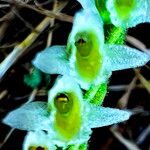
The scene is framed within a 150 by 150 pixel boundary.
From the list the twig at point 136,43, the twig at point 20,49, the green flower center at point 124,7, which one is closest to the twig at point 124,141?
the twig at point 136,43

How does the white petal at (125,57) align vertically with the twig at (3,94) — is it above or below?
above

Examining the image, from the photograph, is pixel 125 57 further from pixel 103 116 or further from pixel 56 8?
pixel 56 8

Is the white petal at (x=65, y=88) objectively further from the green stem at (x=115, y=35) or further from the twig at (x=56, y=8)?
the twig at (x=56, y=8)

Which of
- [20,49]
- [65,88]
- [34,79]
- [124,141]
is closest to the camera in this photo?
[65,88]

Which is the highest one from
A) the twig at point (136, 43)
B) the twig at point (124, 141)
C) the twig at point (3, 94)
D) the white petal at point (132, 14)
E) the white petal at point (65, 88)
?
the twig at point (136, 43)

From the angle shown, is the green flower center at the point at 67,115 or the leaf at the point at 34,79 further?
the leaf at the point at 34,79

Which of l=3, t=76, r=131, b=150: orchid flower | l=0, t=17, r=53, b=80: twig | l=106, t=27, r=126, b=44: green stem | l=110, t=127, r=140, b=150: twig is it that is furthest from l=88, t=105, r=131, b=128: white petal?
l=110, t=127, r=140, b=150: twig

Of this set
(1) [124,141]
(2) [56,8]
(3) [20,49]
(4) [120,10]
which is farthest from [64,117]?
(1) [124,141]
